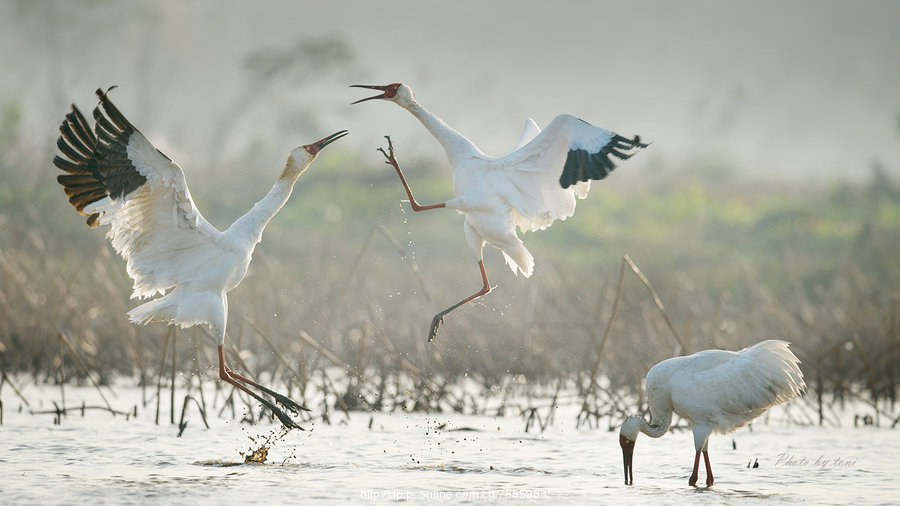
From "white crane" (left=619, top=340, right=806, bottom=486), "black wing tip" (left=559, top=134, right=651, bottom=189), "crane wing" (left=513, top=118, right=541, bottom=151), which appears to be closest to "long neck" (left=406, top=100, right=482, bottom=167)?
"crane wing" (left=513, top=118, right=541, bottom=151)

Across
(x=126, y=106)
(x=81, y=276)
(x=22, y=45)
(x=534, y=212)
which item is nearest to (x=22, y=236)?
(x=81, y=276)

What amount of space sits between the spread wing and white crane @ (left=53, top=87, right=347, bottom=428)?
4.77 ft

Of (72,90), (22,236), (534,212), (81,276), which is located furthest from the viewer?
(72,90)

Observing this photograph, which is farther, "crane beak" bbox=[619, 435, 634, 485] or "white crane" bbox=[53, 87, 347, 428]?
"crane beak" bbox=[619, 435, 634, 485]

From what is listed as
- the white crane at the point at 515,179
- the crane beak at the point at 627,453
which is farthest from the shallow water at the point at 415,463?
the white crane at the point at 515,179

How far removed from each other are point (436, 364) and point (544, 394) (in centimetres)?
130

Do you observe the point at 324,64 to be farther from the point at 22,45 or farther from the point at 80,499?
the point at 80,499

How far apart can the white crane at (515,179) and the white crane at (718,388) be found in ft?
4.65

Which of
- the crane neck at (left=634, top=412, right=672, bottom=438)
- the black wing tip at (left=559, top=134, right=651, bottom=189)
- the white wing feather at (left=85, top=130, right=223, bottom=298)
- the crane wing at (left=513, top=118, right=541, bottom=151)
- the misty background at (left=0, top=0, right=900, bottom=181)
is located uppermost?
the misty background at (left=0, top=0, right=900, bottom=181)

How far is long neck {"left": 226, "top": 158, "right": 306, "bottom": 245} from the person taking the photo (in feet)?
23.4

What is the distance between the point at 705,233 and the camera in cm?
2231

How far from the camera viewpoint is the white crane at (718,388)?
6.97m

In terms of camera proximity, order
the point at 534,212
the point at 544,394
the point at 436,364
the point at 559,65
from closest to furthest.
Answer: the point at 534,212 → the point at 436,364 → the point at 544,394 → the point at 559,65

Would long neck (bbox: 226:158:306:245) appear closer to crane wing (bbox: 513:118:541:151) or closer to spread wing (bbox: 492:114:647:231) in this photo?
spread wing (bbox: 492:114:647:231)
